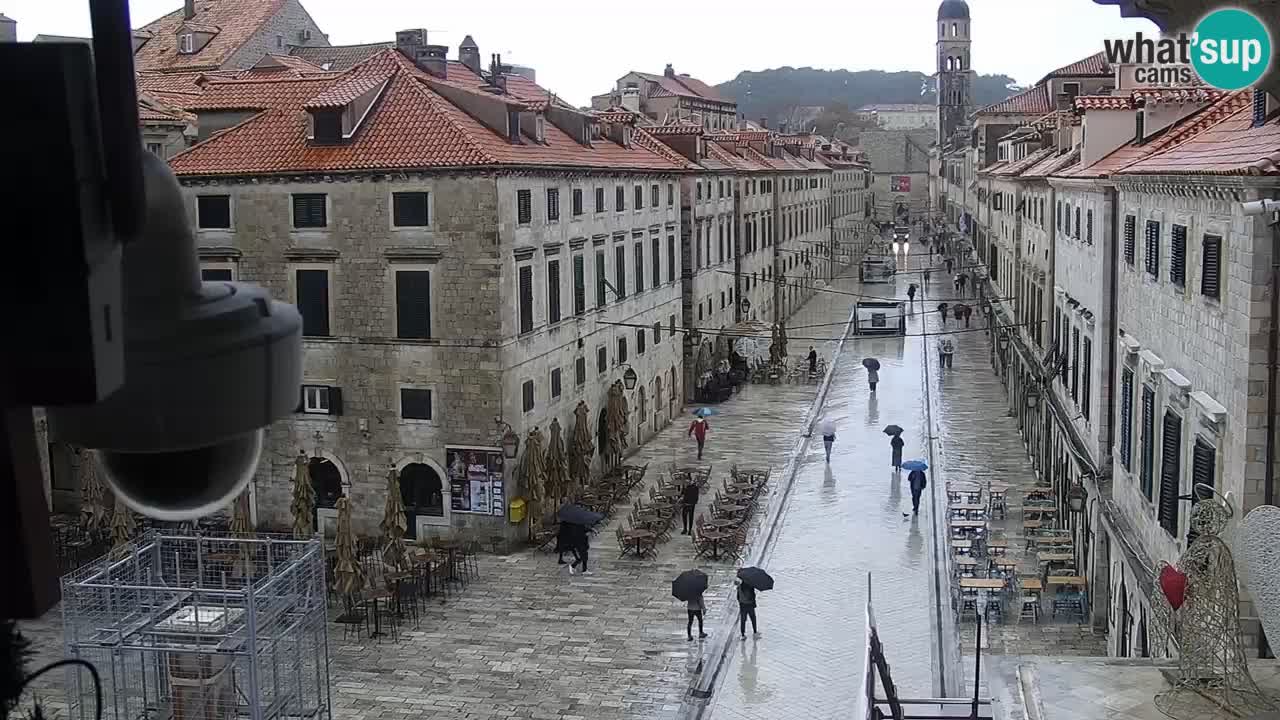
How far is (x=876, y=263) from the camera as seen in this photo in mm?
93688

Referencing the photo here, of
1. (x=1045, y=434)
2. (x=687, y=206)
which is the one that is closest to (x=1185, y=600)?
(x=1045, y=434)

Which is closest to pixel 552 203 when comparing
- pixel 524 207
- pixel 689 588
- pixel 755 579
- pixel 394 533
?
pixel 524 207

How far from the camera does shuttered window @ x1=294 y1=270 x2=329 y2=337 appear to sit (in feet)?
96.7

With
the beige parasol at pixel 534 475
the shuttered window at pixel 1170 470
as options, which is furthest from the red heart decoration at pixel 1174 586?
the beige parasol at pixel 534 475

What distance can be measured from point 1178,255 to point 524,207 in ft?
54.4

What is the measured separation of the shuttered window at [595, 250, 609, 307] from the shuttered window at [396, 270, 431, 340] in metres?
7.67

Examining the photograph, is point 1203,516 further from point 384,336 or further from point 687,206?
point 687,206

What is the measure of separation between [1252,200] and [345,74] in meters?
26.4

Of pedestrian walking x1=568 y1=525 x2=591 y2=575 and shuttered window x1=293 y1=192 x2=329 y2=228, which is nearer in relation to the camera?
pedestrian walking x1=568 y1=525 x2=591 y2=575

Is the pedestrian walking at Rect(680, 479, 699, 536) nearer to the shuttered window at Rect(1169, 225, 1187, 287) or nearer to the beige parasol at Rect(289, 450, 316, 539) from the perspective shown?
the beige parasol at Rect(289, 450, 316, 539)

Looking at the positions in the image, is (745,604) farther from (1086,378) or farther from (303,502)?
(303,502)

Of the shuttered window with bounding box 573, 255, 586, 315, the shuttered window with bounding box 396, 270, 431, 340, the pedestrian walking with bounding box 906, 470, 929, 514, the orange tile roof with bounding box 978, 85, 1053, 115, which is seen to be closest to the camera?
the shuttered window with bounding box 396, 270, 431, 340

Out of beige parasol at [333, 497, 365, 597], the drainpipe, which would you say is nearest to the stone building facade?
beige parasol at [333, 497, 365, 597]

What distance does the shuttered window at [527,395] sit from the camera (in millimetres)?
29578
